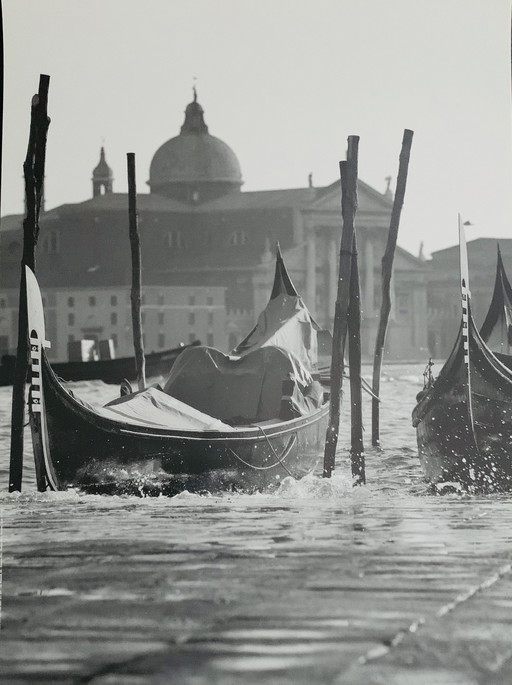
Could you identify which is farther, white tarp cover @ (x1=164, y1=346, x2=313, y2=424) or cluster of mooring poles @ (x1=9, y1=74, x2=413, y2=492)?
white tarp cover @ (x1=164, y1=346, x2=313, y2=424)

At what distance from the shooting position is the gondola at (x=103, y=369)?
8.61m

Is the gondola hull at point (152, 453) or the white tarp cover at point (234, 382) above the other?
the white tarp cover at point (234, 382)

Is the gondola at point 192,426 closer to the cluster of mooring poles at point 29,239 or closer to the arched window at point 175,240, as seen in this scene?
the cluster of mooring poles at point 29,239

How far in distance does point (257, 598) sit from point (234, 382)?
3009 mm

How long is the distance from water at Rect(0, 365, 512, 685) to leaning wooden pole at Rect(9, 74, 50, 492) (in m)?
0.83

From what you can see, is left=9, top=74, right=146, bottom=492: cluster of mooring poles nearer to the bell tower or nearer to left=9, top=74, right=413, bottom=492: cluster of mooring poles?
left=9, top=74, right=413, bottom=492: cluster of mooring poles

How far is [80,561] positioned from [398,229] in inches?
136

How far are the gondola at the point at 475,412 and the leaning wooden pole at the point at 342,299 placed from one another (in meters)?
0.41

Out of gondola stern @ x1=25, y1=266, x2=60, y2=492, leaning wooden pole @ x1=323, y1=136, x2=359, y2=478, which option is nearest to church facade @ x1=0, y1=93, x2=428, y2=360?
leaning wooden pole @ x1=323, y1=136, x2=359, y2=478

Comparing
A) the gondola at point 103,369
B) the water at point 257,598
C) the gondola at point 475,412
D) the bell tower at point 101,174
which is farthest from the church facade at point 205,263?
the water at point 257,598

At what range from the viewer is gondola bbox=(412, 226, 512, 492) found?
4.06 m

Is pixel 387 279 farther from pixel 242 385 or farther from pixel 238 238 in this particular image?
pixel 238 238

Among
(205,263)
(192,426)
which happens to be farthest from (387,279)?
(205,263)

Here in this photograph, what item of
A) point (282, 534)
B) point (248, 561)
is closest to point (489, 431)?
point (282, 534)
